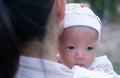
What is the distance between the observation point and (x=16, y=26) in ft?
2.72

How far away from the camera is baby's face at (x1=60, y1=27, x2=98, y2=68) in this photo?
1284mm

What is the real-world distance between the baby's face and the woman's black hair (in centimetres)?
43

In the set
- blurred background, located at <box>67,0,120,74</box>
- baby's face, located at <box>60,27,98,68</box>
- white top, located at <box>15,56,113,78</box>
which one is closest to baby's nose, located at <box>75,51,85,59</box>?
baby's face, located at <box>60,27,98,68</box>

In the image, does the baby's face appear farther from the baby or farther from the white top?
the white top

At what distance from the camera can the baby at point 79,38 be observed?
1275 mm

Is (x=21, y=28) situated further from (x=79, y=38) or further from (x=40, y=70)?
(x=79, y=38)

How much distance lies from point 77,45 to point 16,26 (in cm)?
48

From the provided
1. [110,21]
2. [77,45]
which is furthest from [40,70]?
[110,21]

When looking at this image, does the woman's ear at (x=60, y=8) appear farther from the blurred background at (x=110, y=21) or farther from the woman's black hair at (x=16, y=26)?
the blurred background at (x=110, y=21)

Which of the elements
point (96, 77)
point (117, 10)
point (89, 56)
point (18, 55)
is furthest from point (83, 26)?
point (117, 10)

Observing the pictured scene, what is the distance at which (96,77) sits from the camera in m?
0.94

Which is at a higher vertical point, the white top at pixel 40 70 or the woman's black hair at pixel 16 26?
the woman's black hair at pixel 16 26

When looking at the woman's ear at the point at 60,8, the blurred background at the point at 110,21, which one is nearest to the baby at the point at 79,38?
the woman's ear at the point at 60,8

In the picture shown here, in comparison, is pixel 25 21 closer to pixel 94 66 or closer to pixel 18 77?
pixel 18 77
